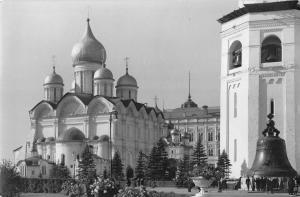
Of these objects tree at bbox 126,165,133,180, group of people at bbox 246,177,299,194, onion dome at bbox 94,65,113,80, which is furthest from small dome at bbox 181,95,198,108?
group of people at bbox 246,177,299,194

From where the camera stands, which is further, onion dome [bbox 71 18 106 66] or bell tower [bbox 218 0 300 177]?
onion dome [bbox 71 18 106 66]

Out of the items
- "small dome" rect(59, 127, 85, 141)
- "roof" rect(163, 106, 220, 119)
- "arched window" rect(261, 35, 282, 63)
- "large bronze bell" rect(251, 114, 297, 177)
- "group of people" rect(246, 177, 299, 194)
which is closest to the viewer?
"large bronze bell" rect(251, 114, 297, 177)

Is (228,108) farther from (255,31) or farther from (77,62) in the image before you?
(77,62)

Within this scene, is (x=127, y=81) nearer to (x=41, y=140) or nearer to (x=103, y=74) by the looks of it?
(x=103, y=74)

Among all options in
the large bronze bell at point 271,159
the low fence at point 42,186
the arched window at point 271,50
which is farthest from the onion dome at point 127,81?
the large bronze bell at point 271,159

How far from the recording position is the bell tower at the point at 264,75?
3159 centimetres

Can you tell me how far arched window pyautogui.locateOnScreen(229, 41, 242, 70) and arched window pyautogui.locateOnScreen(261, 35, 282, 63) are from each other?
1.22m

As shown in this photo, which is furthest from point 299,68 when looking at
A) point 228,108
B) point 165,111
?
point 165,111

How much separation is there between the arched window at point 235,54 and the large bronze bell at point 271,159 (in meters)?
10.1

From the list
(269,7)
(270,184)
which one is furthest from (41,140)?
(270,184)

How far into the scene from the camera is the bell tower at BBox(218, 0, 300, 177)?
1244 inches

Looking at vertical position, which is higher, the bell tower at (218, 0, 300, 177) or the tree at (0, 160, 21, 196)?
the bell tower at (218, 0, 300, 177)

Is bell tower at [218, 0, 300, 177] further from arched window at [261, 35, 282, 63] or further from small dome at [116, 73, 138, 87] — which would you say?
small dome at [116, 73, 138, 87]

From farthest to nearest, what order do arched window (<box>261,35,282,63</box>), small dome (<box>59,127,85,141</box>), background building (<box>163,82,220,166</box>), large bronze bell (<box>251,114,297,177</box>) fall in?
1. background building (<box>163,82,220,166</box>)
2. small dome (<box>59,127,85,141</box>)
3. arched window (<box>261,35,282,63</box>)
4. large bronze bell (<box>251,114,297,177</box>)
